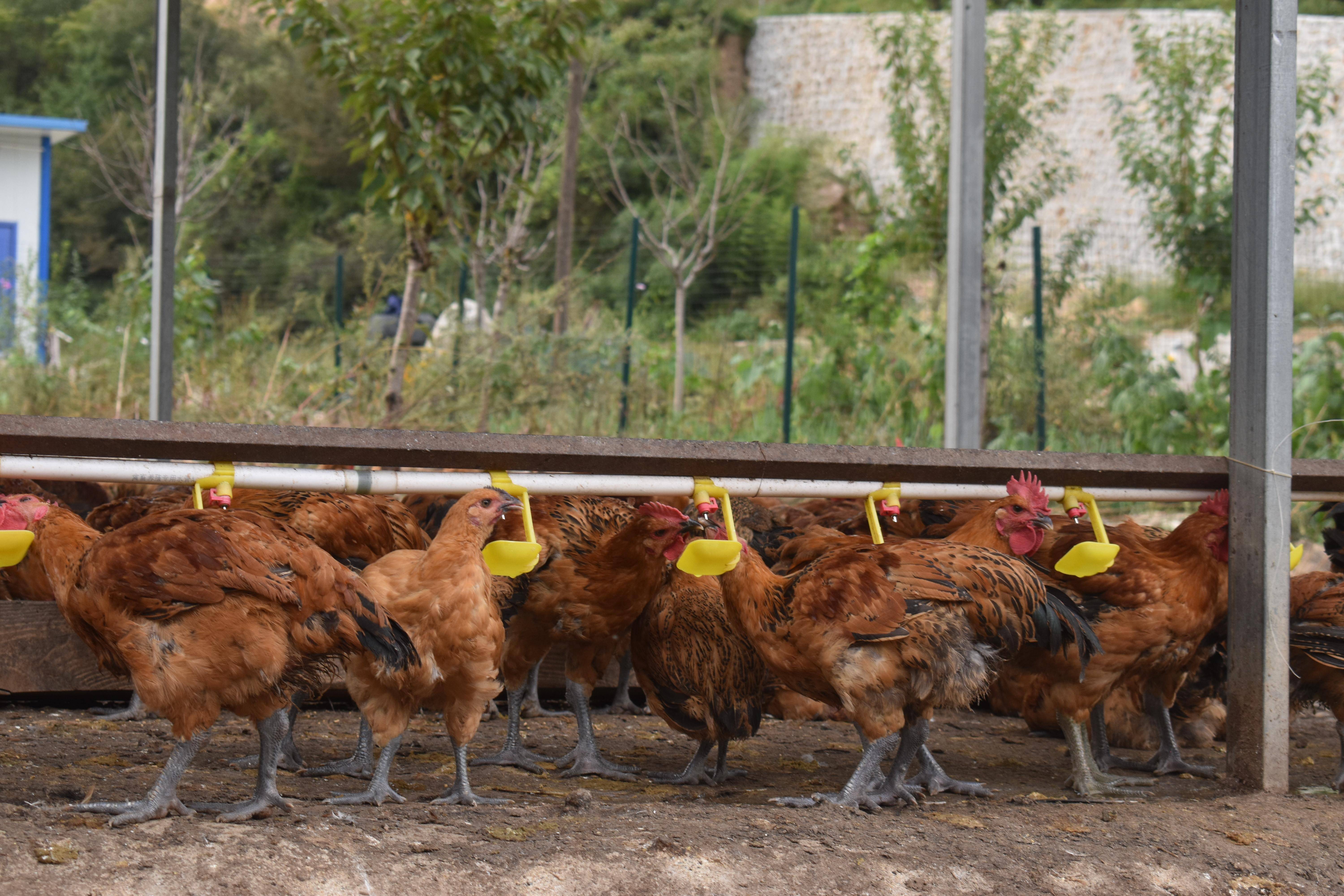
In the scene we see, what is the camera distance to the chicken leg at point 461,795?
3414mm

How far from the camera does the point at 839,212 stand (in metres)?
28.5

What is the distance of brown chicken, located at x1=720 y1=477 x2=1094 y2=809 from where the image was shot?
3.40 m

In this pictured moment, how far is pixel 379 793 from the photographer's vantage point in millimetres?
3346

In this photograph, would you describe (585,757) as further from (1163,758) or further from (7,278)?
(7,278)

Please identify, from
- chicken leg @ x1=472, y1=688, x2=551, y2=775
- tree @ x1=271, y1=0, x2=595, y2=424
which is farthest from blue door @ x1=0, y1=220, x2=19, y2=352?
chicken leg @ x1=472, y1=688, x2=551, y2=775

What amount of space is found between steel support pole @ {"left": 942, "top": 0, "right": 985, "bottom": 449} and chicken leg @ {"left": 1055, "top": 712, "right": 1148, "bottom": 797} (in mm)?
2094

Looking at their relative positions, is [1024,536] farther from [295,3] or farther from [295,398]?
[295,398]

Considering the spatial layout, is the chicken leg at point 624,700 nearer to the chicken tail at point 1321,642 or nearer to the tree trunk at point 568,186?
the chicken tail at point 1321,642

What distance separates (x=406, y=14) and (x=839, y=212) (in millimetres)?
22331

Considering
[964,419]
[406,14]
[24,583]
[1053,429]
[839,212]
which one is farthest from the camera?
[839,212]

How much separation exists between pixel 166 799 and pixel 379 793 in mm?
600

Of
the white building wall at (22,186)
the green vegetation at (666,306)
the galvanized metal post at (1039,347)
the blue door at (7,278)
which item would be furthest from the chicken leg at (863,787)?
the white building wall at (22,186)

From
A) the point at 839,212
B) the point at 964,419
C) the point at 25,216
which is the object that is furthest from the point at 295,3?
the point at 839,212

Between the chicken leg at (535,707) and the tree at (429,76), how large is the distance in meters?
3.18
